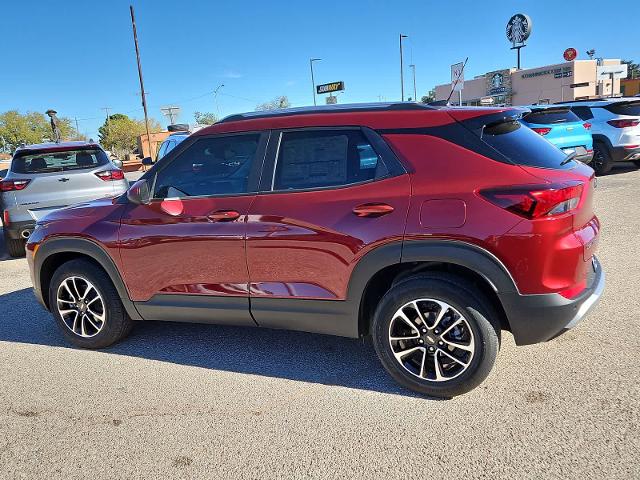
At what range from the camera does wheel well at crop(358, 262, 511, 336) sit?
2.92 metres

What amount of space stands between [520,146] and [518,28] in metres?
53.6

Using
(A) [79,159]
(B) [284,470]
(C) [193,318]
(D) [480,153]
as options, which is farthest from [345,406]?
(A) [79,159]

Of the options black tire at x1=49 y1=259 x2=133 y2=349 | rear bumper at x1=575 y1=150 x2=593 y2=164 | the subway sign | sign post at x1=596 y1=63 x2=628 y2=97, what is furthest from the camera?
the subway sign

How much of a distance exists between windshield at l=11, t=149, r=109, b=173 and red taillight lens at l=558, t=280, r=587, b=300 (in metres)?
7.03

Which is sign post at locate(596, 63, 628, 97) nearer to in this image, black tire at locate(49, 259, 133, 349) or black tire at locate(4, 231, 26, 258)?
black tire at locate(4, 231, 26, 258)

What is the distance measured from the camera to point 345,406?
301 centimetres

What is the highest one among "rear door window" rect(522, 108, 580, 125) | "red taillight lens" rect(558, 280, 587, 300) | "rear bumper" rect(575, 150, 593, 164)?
"rear door window" rect(522, 108, 580, 125)

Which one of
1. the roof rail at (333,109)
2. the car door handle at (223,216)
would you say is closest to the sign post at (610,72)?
the roof rail at (333,109)

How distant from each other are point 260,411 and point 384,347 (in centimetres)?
85

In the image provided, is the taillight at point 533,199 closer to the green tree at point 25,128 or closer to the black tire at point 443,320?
the black tire at point 443,320

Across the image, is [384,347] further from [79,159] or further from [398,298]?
[79,159]

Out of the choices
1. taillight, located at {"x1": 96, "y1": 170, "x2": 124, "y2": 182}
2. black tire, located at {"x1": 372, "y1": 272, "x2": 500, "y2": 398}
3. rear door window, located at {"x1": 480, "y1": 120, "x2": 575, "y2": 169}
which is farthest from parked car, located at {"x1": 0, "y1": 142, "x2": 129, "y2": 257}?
rear door window, located at {"x1": 480, "y1": 120, "x2": 575, "y2": 169}

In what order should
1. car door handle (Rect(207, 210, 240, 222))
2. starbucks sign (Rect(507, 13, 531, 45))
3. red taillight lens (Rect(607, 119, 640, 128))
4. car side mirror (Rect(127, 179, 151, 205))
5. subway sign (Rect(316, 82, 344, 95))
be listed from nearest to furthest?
car door handle (Rect(207, 210, 240, 222)) → car side mirror (Rect(127, 179, 151, 205)) → red taillight lens (Rect(607, 119, 640, 128)) → starbucks sign (Rect(507, 13, 531, 45)) → subway sign (Rect(316, 82, 344, 95))

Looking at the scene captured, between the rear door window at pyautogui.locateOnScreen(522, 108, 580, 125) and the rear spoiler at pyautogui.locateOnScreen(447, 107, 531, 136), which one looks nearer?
the rear spoiler at pyautogui.locateOnScreen(447, 107, 531, 136)
